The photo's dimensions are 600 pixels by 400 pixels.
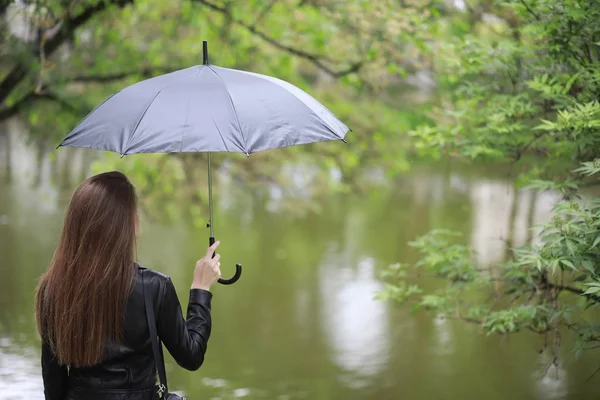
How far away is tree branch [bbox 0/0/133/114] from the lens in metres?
6.22

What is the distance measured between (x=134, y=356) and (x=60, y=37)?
15.6ft

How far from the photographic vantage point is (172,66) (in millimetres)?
7816

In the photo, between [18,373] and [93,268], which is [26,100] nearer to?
[18,373]

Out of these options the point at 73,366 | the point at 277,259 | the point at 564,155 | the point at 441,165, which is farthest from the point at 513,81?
the point at 441,165

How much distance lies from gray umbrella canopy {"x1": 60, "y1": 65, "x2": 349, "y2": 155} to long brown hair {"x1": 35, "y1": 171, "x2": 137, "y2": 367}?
15.2 inches

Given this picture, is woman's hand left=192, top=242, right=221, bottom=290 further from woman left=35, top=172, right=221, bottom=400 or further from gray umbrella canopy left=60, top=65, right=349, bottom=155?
gray umbrella canopy left=60, top=65, right=349, bottom=155

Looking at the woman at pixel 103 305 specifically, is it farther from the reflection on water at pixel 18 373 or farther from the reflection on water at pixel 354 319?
the reflection on water at pixel 354 319

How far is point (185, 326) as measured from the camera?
2.23 metres

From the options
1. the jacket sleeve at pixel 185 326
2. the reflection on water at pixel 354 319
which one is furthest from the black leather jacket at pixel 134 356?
the reflection on water at pixel 354 319

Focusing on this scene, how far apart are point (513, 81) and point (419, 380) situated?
2829mm

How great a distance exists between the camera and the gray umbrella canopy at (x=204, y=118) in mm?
2551

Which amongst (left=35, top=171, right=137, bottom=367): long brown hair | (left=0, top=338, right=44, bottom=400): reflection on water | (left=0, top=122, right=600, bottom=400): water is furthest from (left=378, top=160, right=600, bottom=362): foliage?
(left=0, top=338, right=44, bottom=400): reflection on water

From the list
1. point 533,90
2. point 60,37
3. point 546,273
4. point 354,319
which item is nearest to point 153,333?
point 546,273

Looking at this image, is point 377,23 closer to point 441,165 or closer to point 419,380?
point 419,380
